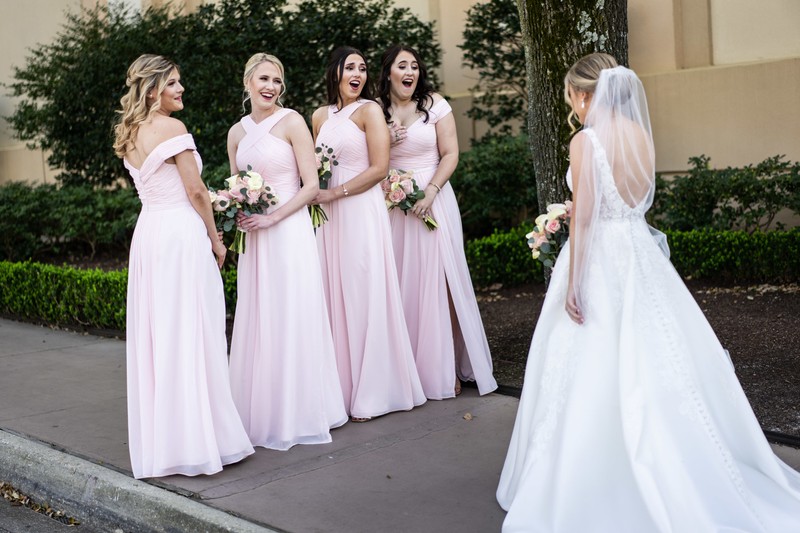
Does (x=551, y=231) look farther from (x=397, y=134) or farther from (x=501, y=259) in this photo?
(x=501, y=259)

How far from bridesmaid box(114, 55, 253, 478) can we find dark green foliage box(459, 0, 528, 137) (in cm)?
788

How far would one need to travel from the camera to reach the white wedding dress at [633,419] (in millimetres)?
3984

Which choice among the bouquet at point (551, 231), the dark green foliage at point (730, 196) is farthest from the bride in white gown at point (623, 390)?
the dark green foliage at point (730, 196)

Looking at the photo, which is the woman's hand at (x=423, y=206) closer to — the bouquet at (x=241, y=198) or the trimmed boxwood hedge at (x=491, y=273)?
the bouquet at (x=241, y=198)

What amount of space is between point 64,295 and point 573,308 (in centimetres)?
740

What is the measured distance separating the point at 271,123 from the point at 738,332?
162 inches

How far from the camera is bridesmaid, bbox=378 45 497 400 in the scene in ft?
21.7

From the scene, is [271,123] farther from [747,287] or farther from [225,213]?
[747,287]

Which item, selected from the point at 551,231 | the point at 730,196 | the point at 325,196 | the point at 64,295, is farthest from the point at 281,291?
the point at 730,196

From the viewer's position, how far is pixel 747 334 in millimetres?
7613

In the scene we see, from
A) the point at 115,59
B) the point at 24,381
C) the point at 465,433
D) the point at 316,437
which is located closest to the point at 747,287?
the point at 465,433

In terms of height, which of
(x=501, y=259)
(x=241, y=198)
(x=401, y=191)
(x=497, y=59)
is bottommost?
(x=501, y=259)

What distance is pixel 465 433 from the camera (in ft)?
19.3

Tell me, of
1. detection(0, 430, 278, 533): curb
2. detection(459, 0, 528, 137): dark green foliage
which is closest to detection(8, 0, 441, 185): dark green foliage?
detection(459, 0, 528, 137): dark green foliage
